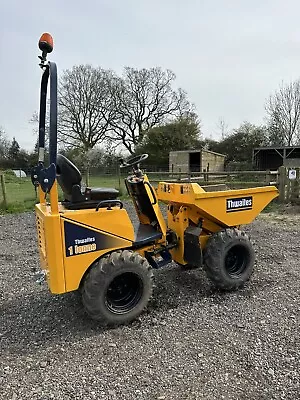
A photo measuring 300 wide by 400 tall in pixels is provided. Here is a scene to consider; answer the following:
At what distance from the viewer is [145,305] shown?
3.25m

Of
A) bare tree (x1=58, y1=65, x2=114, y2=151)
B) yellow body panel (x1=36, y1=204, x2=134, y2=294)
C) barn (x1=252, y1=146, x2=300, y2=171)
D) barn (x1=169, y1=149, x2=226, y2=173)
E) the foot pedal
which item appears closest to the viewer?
yellow body panel (x1=36, y1=204, x2=134, y2=294)

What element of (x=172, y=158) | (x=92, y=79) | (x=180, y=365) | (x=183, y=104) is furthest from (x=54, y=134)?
(x=183, y=104)

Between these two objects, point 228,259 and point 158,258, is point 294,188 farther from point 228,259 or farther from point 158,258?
point 158,258

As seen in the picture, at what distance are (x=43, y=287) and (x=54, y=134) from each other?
7.19ft

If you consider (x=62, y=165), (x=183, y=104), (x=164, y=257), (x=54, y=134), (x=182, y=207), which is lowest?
(x=164, y=257)

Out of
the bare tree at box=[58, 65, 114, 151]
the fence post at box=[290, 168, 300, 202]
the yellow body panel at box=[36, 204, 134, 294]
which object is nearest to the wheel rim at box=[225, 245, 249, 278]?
the yellow body panel at box=[36, 204, 134, 294]

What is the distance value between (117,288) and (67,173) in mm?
1204

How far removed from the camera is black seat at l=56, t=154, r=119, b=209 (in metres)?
3.05

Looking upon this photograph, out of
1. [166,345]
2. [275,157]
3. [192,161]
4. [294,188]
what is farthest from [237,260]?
[275,157]

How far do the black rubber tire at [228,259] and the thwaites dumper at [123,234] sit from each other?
11mm

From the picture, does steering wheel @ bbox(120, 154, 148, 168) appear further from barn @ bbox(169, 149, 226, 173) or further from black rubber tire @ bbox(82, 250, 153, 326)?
barn @ bbox(169, 149, 226, 173)

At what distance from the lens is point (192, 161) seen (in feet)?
91.0

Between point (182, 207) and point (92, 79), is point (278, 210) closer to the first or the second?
point (182, 207)

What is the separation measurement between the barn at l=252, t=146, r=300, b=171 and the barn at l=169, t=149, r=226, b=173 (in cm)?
368
